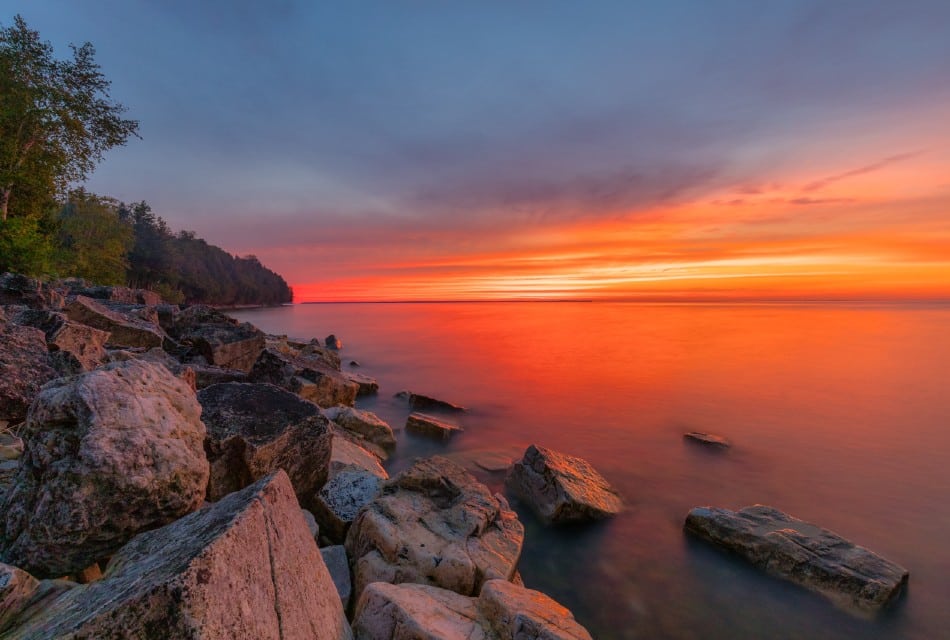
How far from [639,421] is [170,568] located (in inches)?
576

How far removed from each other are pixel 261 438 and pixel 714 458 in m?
11.3

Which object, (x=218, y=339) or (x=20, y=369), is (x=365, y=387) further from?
(x=20, y=369)

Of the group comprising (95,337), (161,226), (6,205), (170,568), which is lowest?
(170,568)

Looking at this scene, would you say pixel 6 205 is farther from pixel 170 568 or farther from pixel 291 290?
pixel 291 290

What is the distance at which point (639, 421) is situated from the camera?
14.4 m

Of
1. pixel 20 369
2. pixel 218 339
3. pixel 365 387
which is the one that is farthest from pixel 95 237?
pixel 20 369

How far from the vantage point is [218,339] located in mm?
11359

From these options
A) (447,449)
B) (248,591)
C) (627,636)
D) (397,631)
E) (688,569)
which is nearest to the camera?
(248,591)

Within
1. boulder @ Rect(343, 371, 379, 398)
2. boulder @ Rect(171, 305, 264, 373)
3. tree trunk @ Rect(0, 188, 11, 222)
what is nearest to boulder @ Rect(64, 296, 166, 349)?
boulder @ Rect(171, 305, 264, 373)

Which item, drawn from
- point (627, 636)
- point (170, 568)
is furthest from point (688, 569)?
point (170, 568)

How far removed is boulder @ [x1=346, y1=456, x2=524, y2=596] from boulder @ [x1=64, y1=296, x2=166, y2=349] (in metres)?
7.60

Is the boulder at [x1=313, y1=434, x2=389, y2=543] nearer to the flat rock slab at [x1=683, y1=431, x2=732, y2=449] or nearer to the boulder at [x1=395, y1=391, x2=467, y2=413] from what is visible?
the boulder at [x1=395, y1=391, x2=467, y2=413]

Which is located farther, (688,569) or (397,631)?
(688,569)

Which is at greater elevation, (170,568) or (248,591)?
(170,568)
